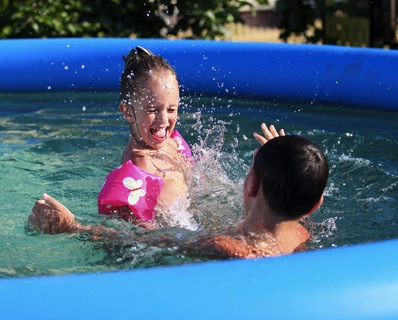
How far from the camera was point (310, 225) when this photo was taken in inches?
124

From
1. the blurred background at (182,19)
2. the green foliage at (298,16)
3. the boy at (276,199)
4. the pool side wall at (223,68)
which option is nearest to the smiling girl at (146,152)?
the boy at (276,199)

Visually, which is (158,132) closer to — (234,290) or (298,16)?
(234,290)

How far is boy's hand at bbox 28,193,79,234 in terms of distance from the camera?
9.79 feet

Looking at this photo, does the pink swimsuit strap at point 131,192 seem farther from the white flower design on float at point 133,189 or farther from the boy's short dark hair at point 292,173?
the boy's short dark hair at point 292,173

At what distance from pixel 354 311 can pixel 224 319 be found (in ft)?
1.02

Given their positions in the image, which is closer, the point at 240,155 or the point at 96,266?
the point at 96,266

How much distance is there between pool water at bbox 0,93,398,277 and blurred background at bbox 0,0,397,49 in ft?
4.02

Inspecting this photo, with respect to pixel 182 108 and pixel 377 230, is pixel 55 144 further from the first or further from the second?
pixel 377 230

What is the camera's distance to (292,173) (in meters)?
2.50

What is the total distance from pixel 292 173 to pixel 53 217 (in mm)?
931

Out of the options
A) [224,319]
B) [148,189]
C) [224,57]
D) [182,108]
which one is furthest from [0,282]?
[224,57]

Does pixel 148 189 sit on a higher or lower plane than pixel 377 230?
higher

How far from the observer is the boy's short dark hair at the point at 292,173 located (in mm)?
2508

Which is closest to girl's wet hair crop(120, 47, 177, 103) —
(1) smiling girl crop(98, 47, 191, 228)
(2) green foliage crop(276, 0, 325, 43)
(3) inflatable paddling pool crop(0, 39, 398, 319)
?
(1) smiling girl crop(98, 47, 191, 228)
